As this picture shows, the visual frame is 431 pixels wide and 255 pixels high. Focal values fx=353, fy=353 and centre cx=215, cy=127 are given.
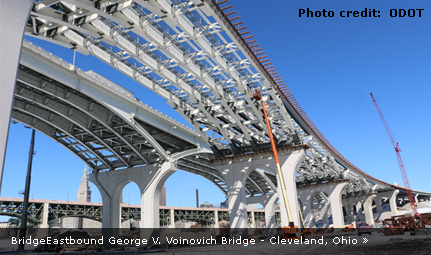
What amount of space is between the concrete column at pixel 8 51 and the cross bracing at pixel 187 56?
4.74 meters

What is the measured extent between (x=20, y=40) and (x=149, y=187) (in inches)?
1272

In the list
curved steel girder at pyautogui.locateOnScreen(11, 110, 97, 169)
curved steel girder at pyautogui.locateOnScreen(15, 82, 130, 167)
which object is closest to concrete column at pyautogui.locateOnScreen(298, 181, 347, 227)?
curved steel girder at pyautogui.locateOnScreen(15, 82, 130, 167)

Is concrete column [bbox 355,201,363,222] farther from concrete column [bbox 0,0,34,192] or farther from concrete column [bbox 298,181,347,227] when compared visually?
concrete column [bbox 0,0,34,192]

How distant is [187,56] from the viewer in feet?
87.3

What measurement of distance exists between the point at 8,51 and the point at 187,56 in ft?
49.8

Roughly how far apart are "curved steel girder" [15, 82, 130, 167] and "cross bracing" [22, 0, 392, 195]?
33.2 feet

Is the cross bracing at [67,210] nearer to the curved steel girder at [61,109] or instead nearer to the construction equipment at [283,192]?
the curved steel girder at [61,109]

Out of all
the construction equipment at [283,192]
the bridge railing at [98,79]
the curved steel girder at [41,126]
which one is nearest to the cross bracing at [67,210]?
the curved steel girder at [41,126]

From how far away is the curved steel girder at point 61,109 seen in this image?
3128cm

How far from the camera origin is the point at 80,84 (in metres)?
30.4

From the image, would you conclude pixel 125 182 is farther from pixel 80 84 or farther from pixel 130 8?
pixel 130 8

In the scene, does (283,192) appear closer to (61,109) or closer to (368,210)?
(61,109)

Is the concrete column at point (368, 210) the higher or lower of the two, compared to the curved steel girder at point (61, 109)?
lower

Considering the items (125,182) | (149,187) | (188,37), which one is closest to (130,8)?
(188,37)
